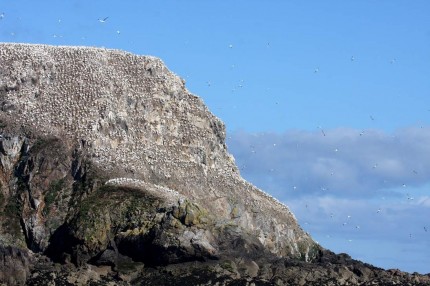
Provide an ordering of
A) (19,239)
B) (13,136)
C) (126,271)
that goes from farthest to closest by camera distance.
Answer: (13,136) → (19,239) → (126,271)

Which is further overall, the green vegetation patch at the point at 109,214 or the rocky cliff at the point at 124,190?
the green vegetation patch at the point at 109,214

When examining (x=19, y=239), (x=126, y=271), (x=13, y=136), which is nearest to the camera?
(x=126, y=271)

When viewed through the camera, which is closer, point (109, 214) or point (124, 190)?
point (109, 214)

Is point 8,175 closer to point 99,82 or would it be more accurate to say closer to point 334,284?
point 99,82

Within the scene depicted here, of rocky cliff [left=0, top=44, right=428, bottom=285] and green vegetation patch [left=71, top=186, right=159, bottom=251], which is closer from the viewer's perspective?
rocky cliff [left=0, top=44, right=428, bottom=285]

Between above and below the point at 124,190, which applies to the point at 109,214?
below

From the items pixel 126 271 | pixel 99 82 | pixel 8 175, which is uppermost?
pixel 99 82

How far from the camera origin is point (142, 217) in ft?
457

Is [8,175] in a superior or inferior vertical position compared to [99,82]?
inferior

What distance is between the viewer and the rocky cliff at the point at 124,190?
436 ft

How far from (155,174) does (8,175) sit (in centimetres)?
1645

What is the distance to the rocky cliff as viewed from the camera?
5226 inches

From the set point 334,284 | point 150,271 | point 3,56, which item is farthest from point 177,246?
point 3,56

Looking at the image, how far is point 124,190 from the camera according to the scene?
145 meters
